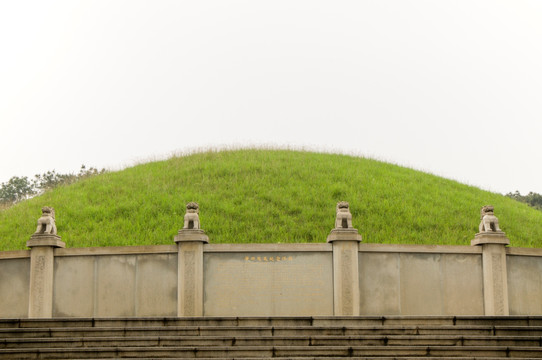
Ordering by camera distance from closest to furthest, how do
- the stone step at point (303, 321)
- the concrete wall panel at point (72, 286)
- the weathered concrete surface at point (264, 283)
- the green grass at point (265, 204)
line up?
the stone step at point (303, 321)
the weathered concrete surface at point (264, 283)
the concrete wall panel at point (72, 286)
the green grass at point (265, 204)

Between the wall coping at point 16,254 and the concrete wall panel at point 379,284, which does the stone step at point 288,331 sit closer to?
the concrete wall panel at point 379,284

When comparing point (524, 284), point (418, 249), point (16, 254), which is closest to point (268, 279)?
point (418, 249)

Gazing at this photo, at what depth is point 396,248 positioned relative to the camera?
1747 centimetres

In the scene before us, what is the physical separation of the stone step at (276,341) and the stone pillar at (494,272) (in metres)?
5.21

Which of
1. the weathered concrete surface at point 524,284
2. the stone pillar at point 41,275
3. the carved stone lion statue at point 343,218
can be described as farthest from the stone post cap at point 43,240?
the weathered concrete surface at point 524,284

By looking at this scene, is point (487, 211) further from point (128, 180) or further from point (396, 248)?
point (128, 180)

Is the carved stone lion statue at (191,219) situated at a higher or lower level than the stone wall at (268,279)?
higher

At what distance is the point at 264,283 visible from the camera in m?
17.3

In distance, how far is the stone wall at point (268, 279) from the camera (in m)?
17.1

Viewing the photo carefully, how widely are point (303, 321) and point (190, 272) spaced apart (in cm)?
456

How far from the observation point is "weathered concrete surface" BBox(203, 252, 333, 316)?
677 inches

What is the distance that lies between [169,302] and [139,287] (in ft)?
2.70

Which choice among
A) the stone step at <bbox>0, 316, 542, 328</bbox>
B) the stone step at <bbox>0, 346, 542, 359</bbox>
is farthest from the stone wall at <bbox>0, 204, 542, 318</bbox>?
the stone step at <bbox>0, 346, 542, 359</bbox>

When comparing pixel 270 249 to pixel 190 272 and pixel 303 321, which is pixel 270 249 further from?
pixel 303 321
